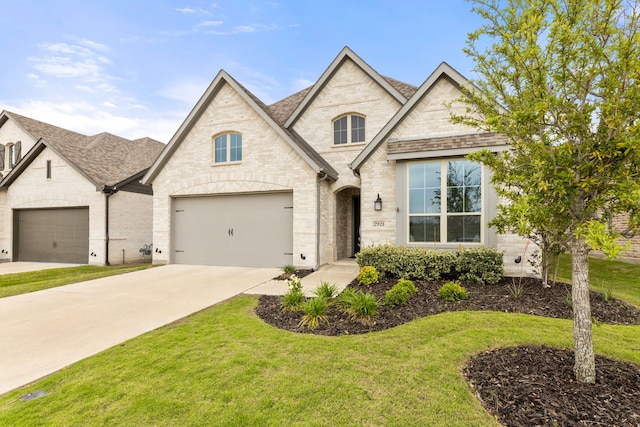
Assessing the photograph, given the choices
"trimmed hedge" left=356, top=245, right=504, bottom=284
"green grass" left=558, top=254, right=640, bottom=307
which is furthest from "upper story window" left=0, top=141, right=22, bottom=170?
"green grass" left=558, top=254, right=640, bottom=307

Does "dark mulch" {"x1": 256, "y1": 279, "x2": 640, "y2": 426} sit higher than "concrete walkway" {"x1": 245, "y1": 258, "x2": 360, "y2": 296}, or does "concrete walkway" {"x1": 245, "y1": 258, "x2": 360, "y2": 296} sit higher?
"dark mulch" {"x1": 256, "y1": 279, "x2": 640, "y2": 426}

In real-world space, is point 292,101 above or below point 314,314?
above

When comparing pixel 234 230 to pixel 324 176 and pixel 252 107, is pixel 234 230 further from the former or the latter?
pixel 252 107

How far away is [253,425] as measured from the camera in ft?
8.35

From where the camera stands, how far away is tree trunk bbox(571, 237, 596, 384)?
3.07m

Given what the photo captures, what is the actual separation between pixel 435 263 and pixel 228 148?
886cm

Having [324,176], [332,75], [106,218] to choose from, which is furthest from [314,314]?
[106,218]

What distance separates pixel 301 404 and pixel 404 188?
7586mm

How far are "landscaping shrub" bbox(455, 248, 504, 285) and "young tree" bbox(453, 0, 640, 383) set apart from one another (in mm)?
4717

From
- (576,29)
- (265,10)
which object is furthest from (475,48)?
(265,10)

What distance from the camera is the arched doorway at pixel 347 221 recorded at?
42.6 feet

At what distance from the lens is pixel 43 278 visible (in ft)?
34.3

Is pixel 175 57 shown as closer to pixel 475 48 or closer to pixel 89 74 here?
pixel 89 74

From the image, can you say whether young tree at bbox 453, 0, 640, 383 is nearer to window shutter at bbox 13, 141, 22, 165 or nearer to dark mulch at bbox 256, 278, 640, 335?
dark mulch at bbox 256, 278, 640, 335
